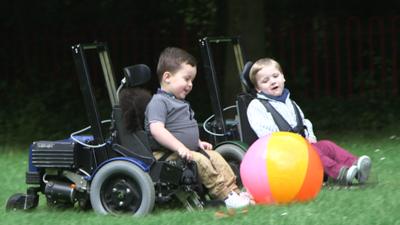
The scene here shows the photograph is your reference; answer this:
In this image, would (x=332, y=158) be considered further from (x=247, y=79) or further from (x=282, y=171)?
(x=282, y=171)

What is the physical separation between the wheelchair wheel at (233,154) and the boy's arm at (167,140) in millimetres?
1094

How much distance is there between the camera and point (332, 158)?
8.39 meters

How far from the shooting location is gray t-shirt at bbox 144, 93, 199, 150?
7246 mm

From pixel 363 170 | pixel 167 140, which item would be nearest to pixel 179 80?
pixel 167 140

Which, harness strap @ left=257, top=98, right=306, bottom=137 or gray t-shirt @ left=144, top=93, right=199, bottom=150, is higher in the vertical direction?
gray t-shirt @ left=144, top=93, right=199, bottom=150

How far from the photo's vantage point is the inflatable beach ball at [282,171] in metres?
6.84

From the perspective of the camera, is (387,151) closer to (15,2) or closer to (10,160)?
(10,160)

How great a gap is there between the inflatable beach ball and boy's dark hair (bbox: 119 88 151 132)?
0.91 m

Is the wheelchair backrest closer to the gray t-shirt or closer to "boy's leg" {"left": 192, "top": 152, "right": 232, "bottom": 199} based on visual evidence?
the gray t-shirt

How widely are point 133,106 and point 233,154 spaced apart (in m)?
1.28

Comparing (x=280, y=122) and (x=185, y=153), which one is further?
(x=280, y=122)

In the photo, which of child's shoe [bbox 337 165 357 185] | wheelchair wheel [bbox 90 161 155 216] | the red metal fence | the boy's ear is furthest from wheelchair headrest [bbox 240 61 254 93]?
the red metal fence

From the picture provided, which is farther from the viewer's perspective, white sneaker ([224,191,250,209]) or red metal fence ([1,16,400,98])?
red metal fence ([1,16,400,98])

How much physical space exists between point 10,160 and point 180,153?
4.82m
